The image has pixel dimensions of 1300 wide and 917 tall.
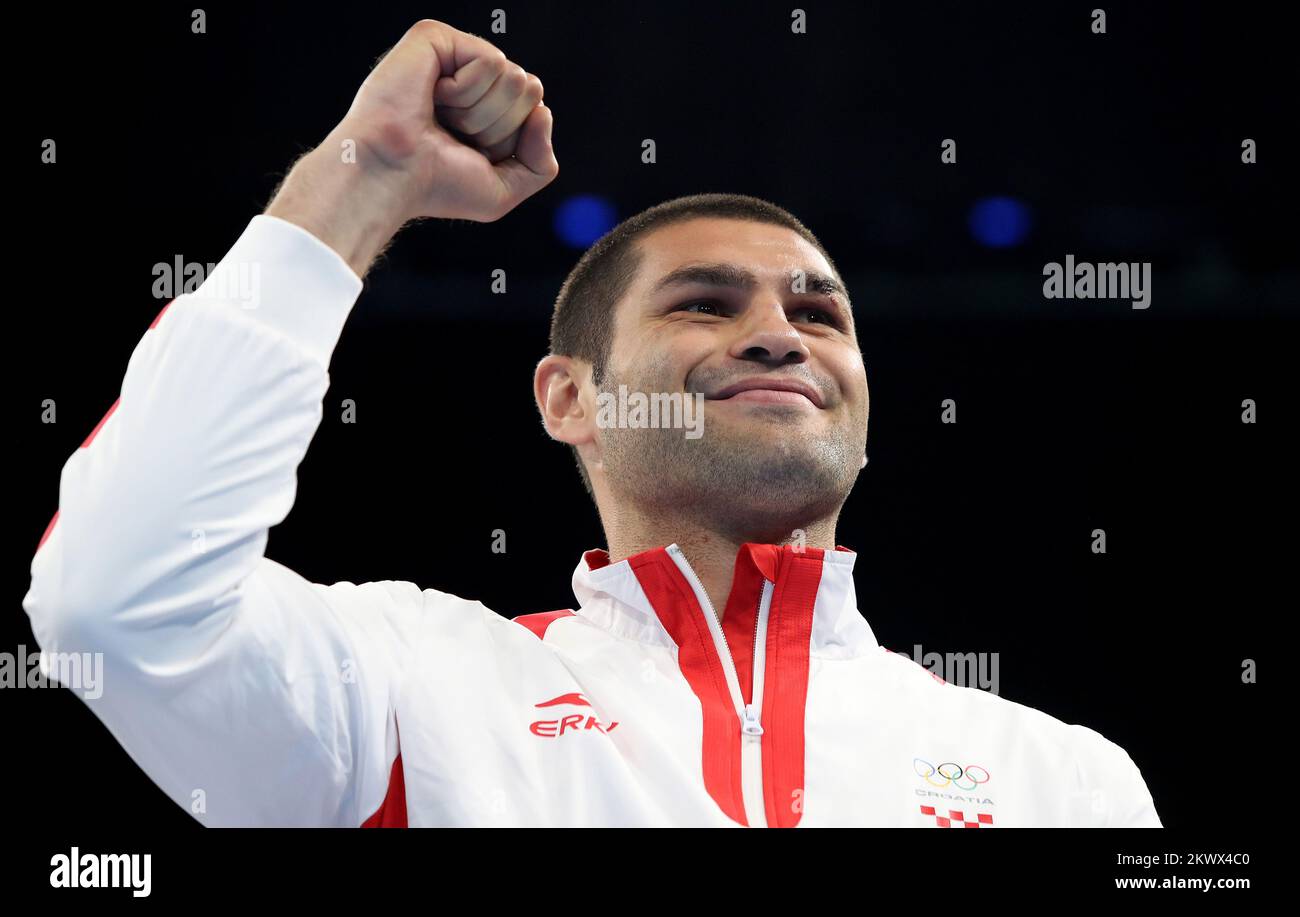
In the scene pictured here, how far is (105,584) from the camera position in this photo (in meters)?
1.23

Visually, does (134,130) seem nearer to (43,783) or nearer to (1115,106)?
(43,783)

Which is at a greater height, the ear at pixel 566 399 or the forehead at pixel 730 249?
the forehead at pixel 730 249

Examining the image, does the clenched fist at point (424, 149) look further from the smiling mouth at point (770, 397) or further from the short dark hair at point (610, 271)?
the short dark hair at point (610, 271)

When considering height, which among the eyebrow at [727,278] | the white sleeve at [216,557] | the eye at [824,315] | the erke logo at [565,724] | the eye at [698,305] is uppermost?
the eyebrow at [727,278]

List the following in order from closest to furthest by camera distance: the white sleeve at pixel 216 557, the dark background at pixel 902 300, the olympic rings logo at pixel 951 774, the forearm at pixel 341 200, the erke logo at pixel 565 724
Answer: the white sleeve at pixel 216 557 → the forearm at pixel 341 200 → the erke logo at pixel 565 724 → the olympic rings logo at pixel 951 774 → the dark background at pixel 902 300

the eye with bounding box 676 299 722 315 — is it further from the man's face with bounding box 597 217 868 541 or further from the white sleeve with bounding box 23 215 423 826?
the white sleeve with bounding box 23 215 423 826

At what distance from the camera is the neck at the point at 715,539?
2.06 m

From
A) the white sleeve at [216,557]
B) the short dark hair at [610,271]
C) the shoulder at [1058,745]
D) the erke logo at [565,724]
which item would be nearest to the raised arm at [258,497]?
the white sleeve at [216,557]

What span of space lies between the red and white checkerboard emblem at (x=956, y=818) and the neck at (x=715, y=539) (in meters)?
0.47

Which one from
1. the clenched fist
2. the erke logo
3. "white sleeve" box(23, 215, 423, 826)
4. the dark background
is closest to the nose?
the clenched fist

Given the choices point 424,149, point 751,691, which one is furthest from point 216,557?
point 751,691

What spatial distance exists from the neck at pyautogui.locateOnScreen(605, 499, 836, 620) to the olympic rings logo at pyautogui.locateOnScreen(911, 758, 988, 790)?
0.42 m

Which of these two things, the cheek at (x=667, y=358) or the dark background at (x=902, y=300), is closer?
the cheek at (x=667, y=358)

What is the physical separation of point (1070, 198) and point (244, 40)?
2.42 metres
